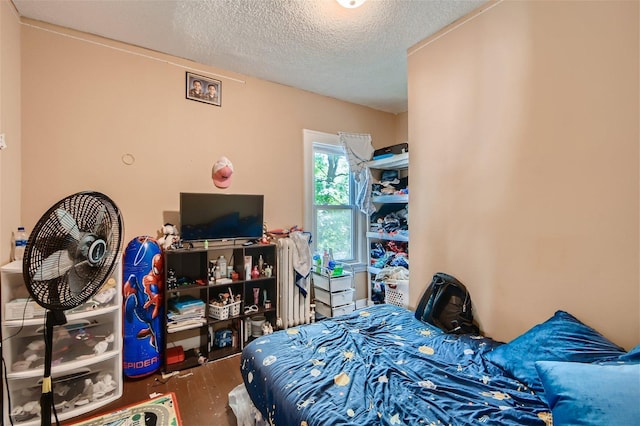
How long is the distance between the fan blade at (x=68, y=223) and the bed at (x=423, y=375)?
3.52ft

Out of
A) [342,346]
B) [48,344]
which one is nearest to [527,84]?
[342,346]

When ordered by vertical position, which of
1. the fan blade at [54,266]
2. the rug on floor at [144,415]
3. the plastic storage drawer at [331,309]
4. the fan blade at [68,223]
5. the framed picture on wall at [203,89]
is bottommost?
the rug on floor at [144,415]

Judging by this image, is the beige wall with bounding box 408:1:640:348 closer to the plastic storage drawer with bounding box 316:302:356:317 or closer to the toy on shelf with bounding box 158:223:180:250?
the plastic storage drawer with bounding box 316:302:356:317

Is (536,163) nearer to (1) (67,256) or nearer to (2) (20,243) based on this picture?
(1) (67,256)

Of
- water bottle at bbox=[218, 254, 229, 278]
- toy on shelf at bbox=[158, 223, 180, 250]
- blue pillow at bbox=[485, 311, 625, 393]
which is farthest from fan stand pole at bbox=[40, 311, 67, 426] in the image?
blue pillow at bbox=[485, 311, 625, 393]

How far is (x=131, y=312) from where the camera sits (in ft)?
6.99

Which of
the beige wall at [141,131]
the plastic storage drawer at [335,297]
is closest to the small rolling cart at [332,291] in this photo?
the plastic storage drawer at [335,297]

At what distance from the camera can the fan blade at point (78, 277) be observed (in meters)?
1.14

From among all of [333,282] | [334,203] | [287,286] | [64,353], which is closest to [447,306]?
[333,282]

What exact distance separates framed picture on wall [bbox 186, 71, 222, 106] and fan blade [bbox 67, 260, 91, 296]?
192cm

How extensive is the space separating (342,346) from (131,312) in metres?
1.62

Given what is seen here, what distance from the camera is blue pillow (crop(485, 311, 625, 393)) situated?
1294mm

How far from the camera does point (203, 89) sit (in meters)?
2.66

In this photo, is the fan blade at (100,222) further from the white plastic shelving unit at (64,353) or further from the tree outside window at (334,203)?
the tree outside window at (334,203)
